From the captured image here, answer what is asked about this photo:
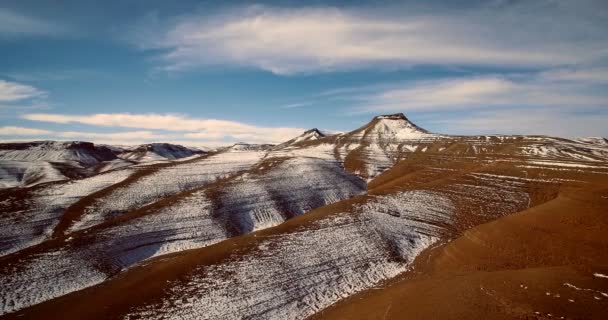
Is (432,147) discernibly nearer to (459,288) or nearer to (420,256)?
(420,256)

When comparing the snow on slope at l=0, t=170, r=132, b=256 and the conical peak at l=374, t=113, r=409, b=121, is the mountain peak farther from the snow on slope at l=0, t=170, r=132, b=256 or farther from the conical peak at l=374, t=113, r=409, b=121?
the snow on slope at l=0, t=170, r=132, b=256

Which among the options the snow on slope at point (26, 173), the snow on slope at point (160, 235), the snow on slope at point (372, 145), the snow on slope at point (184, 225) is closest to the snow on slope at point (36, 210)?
the snow on slope at point (184, 225)

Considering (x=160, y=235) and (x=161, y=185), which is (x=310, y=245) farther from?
(x=161, y=185)

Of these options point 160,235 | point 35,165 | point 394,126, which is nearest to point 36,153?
point 35,165

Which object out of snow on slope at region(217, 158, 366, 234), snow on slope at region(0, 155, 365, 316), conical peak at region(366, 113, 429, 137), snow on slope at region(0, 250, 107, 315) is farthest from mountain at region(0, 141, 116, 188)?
Answer: conical peak at region(366, 113, 429, 137)

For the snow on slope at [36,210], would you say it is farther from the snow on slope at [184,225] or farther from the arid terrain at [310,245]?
the snow on slope at [184,225]

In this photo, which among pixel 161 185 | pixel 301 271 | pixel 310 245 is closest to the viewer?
pixel 301 271
